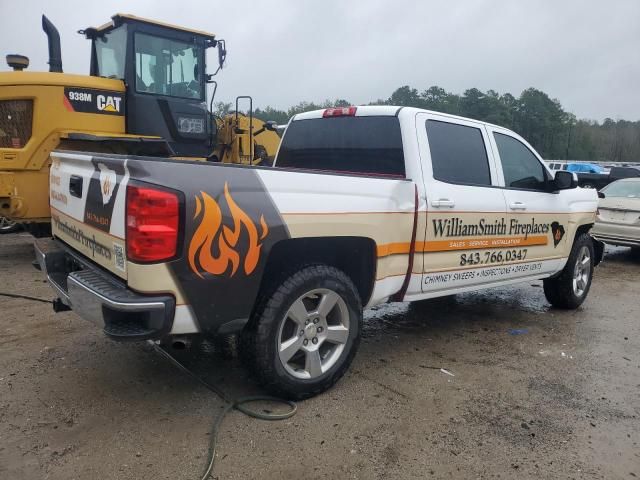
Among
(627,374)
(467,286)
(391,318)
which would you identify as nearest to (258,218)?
(467,286)

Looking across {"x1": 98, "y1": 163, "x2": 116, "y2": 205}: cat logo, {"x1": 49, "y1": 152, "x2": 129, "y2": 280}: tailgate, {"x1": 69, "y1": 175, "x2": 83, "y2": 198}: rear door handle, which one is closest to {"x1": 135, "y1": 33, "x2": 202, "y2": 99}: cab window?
{"x1": 49, "y1": 152, "x2": 129, "y2": 280}: tailgate

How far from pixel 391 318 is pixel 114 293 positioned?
128 inches

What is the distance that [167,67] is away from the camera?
7.96 meters

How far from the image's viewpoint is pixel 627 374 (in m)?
4.12

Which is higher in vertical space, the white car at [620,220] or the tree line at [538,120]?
the tree line at [538,120]

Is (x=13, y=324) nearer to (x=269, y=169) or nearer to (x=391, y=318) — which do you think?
(x=269, y=169)

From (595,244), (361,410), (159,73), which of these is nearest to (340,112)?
(361,410)

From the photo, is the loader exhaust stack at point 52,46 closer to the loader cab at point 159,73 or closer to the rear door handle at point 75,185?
the loader cab at point 159,73

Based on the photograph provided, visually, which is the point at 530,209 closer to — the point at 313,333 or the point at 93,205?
the point at 313,333

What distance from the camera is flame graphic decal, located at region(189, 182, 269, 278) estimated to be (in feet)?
9.00

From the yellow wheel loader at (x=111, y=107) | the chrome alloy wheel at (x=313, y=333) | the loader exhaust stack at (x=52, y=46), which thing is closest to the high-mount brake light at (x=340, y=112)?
the chrome alloy wheel at (x=313, y=333)

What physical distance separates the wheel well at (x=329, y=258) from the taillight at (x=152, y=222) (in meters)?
0.69

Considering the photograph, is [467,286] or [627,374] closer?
[627,374]

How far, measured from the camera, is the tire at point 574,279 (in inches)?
227
